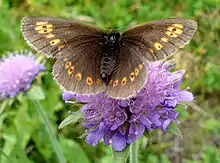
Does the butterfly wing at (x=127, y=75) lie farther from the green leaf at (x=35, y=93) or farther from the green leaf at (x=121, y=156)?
the green leaf at (x=35, y=93)

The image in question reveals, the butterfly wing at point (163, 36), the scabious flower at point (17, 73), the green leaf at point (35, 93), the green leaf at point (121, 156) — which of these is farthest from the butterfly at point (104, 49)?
the scabious flower at point (17, 73)

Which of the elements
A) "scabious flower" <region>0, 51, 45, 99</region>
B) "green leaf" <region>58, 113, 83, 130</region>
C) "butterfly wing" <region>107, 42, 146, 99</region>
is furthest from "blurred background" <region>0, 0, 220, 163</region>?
"butterfly wing" <region>107, 42, 146, 99</region>

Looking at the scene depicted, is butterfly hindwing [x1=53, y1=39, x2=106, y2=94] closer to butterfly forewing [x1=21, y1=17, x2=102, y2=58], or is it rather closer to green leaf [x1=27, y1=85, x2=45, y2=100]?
butterfly forewing [x1=21, y1=17, x2=102, y2=58]

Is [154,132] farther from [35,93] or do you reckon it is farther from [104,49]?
[104,49]

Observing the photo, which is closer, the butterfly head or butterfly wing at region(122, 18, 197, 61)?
butterfly wing at region(122, 18, 197, 61)

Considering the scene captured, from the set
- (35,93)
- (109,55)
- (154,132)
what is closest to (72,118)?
(109,55)

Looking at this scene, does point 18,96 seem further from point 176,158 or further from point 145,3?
point 145,3
